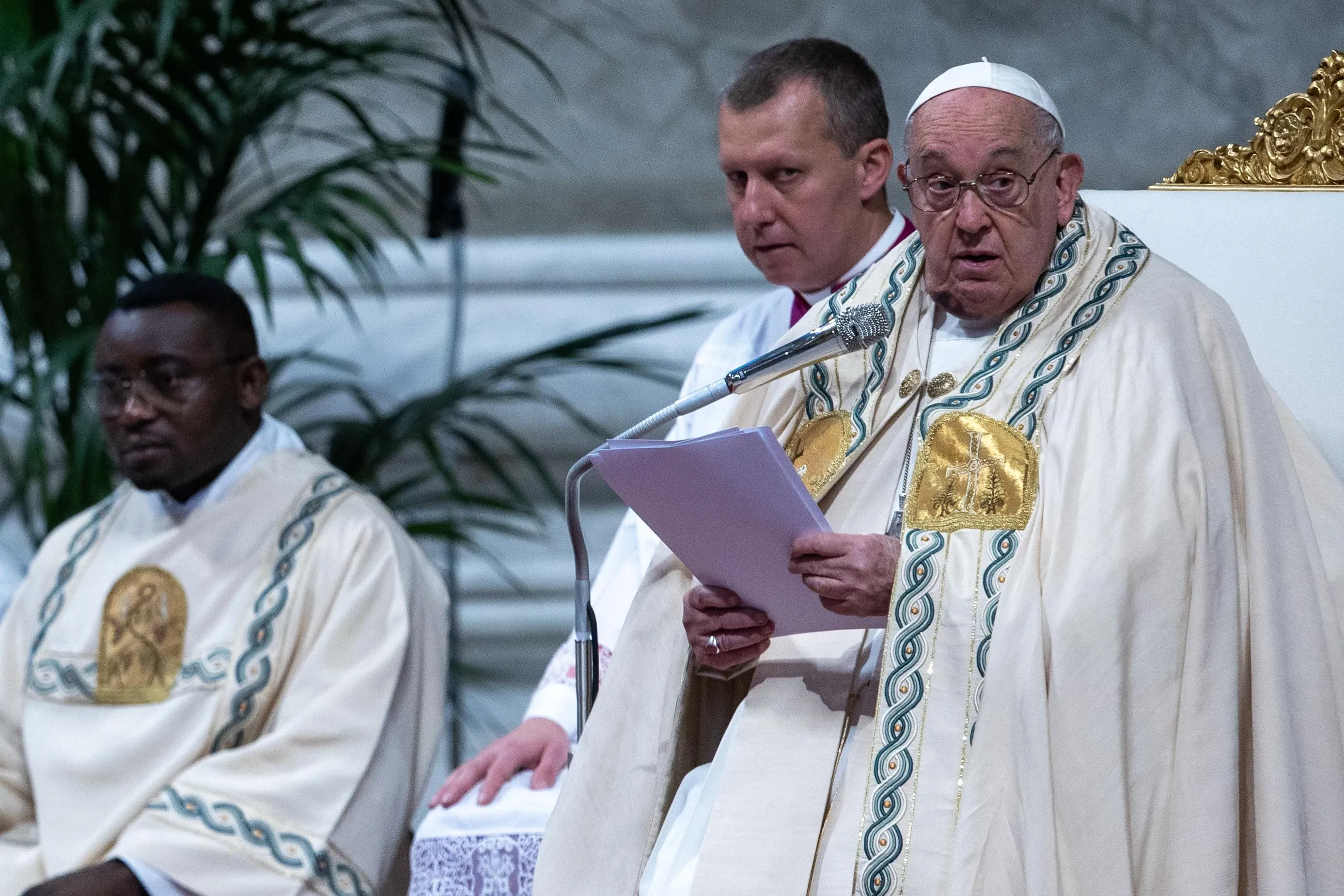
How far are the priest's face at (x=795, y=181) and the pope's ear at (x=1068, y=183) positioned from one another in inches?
25.0

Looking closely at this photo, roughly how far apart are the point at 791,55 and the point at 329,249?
8.04 feet

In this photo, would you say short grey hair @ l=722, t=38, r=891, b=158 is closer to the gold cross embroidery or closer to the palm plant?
the gold cross embroidery

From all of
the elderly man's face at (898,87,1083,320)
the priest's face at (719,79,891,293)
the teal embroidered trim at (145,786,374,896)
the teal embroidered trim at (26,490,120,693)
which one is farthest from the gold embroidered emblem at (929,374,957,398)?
the teal embroidered trim at (26,490,120,693)

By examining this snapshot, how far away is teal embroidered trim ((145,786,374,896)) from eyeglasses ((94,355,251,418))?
0.89 m

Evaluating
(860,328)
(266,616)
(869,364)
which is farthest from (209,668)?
(860,328)

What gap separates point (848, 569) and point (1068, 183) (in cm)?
70

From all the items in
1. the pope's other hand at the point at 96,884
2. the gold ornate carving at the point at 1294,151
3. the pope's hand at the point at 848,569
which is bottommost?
the pope's other hand at the point at 96,884

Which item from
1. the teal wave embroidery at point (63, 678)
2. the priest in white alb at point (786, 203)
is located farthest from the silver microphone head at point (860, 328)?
the teal wave embroidery at point (63, 678)

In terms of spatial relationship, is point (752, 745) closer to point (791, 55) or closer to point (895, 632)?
point (895, 632)

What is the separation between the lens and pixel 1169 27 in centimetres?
471

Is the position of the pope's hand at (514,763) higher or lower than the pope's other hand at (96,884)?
higher

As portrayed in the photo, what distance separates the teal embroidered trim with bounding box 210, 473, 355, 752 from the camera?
12.0 feet

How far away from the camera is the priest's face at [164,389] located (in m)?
3.86

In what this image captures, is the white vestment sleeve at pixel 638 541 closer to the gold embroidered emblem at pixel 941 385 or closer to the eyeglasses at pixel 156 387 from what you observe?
the gold embroidered emblem at pixel 941 385
